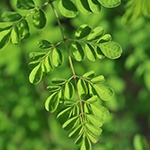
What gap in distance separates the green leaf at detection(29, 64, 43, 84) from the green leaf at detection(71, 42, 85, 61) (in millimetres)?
140

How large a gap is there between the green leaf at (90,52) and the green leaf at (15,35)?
24 cm

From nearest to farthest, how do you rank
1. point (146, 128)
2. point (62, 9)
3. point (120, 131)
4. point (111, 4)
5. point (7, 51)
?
1. point (111, 4)
2. point (62, 9)
3. point (7, 51)
4. point (120, 131)
5. point (146, 128)

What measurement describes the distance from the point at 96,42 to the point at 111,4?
16cm

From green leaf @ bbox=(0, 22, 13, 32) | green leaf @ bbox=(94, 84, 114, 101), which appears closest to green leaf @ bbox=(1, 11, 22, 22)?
green leaf @ bbox=(0, 22, 13, 32)

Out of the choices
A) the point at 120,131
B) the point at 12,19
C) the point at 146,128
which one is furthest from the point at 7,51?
the point at 146,128

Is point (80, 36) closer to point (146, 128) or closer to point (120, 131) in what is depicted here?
point (120, 131)

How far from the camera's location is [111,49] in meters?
1.54

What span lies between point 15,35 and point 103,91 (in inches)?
14.3

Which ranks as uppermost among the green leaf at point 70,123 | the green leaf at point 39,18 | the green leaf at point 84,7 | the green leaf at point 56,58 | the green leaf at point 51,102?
the green leaf at point 39,18

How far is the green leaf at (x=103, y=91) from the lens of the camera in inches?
61.4

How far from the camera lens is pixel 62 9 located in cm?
159

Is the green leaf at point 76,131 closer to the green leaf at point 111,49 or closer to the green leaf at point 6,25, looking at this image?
the green leaf at point 111,49

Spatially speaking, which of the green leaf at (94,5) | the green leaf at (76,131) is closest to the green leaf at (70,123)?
the green leaf at (76,131)

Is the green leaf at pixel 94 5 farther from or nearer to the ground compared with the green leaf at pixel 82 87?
farther from the ground
